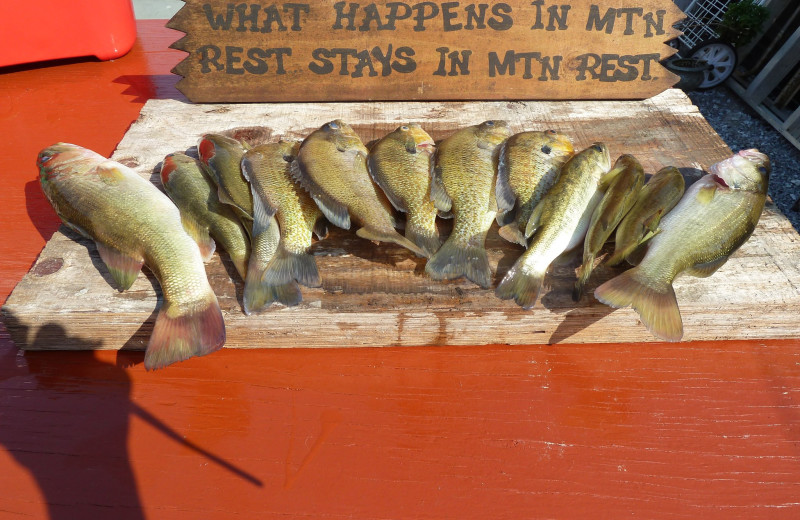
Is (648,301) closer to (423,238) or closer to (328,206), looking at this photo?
(423,238)

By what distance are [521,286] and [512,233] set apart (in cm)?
24

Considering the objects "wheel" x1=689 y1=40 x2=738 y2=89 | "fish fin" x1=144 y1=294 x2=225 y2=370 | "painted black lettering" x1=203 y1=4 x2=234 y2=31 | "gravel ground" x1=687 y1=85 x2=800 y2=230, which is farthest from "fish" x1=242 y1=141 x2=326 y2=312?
"wheel" x1=689 y1=40 x2=738 y2=89

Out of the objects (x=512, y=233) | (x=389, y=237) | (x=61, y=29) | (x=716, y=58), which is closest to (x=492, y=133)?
(x=512, y=233)

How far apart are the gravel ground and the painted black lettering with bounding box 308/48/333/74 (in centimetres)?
388

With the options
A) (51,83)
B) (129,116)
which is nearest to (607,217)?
(129,116)

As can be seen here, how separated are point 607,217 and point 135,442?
1.60 meters

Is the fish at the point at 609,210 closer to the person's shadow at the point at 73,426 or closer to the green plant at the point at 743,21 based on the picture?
the person's shadow at the point at 73,426

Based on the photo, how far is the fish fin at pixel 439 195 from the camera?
1.77 metres

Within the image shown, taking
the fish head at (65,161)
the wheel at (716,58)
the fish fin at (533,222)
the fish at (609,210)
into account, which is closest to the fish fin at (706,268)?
the fish at (609,210)

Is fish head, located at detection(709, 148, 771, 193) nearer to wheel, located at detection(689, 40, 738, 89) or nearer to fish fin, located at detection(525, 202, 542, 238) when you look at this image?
fish fin, located at detection(525, 202, 542, 238)

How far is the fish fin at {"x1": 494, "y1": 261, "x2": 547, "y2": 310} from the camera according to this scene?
154cm

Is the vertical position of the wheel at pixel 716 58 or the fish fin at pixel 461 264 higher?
the fish fin at pixel 461 264

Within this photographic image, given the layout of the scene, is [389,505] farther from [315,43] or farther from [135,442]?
[315,43]

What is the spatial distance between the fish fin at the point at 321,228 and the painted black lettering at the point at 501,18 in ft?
4.73
